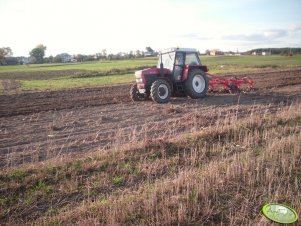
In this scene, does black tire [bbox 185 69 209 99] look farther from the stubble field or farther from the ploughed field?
the stubble field

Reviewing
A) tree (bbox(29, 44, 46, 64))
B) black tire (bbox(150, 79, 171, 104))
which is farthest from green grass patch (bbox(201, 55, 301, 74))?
tree (bbox(29, 44, 46, 64))

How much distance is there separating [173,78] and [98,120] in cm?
457

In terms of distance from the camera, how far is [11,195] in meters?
4.60

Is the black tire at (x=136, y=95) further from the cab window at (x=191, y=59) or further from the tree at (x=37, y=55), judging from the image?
the tree at (x=37, y=55)

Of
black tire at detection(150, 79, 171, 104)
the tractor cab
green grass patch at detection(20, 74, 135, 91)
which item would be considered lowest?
green grass patch at detection(20, 74, 135, 91)

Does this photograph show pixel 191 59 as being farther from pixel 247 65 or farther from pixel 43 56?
pixel 43 56

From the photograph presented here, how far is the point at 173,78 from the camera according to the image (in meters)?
12.4

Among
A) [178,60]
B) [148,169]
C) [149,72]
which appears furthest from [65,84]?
[148,169]

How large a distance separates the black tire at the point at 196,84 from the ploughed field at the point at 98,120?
39 cm

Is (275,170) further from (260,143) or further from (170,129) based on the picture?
(170,129)

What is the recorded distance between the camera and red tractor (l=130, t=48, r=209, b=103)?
38.7ft

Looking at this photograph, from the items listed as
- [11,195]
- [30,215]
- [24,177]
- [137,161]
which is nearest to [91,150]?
[137,161]

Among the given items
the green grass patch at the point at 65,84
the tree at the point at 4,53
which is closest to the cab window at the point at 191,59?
the green grass patch at the point at 65,84

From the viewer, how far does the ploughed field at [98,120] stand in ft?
21.6
